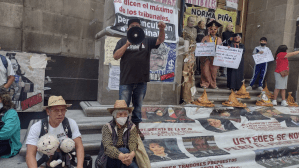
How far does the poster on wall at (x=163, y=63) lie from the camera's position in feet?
17.5

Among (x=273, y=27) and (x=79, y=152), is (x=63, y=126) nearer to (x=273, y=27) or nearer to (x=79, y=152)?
(x=79, y=152)

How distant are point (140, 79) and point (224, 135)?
7.16 feet

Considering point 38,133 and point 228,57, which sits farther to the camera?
point 228,57

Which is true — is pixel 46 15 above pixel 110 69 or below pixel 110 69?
above

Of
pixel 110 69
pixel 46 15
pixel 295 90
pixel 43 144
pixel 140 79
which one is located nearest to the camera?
pixel 43 144

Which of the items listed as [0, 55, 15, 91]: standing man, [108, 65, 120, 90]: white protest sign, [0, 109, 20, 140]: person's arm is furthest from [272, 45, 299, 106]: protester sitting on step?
[0, 55, 15, 91]: standing man

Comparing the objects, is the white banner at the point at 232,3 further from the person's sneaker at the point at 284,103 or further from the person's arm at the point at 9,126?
the person's arm at the point at 9,126

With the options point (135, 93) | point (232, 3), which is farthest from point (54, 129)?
point (232, 3)

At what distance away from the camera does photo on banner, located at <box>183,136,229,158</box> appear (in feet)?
11.7

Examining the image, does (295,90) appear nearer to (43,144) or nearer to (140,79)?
(140,79)

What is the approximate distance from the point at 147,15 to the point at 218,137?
335 centimetres

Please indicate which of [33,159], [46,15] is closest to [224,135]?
[33,159]

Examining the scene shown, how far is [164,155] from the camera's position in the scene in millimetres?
3352

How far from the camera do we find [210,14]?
8500mm
